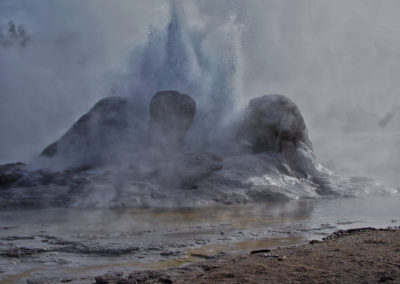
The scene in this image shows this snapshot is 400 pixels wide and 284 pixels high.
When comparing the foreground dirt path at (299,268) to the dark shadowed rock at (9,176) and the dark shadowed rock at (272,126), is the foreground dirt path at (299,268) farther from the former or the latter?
the dark shadowed rock at (272,126)

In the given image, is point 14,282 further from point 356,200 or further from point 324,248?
point 356,200

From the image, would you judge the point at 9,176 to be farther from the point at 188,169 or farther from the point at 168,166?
the point at 188,169

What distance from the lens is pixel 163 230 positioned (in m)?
7.89

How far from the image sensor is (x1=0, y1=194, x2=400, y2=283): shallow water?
5590 millimetres

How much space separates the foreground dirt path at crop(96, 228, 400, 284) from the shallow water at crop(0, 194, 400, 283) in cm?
71

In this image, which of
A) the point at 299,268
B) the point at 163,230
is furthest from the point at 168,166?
the point at 299,268

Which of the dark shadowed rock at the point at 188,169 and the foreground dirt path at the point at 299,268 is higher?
the dark shadowed rock at the point at 188,169

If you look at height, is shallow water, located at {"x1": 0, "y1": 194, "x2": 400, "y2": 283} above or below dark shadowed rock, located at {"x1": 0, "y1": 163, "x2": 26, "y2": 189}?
below

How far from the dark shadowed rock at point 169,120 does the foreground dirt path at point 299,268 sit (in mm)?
10795

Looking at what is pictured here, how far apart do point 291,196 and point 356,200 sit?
180 centimetres

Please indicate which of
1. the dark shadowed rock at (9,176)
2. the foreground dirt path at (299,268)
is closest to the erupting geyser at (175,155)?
the dark shadowed rock at (9,176)

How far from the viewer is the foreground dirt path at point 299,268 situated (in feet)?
13.5

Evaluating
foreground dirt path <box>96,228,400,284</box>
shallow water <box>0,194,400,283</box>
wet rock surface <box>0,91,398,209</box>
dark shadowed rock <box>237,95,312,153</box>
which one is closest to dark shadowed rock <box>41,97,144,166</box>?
wet rock surface <box>0,91,398,209</box>

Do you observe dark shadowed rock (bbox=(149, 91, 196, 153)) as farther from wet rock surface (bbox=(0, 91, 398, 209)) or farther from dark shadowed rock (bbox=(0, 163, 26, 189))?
dark shadowed rock (bbox=(0, 163, 26, 189))
